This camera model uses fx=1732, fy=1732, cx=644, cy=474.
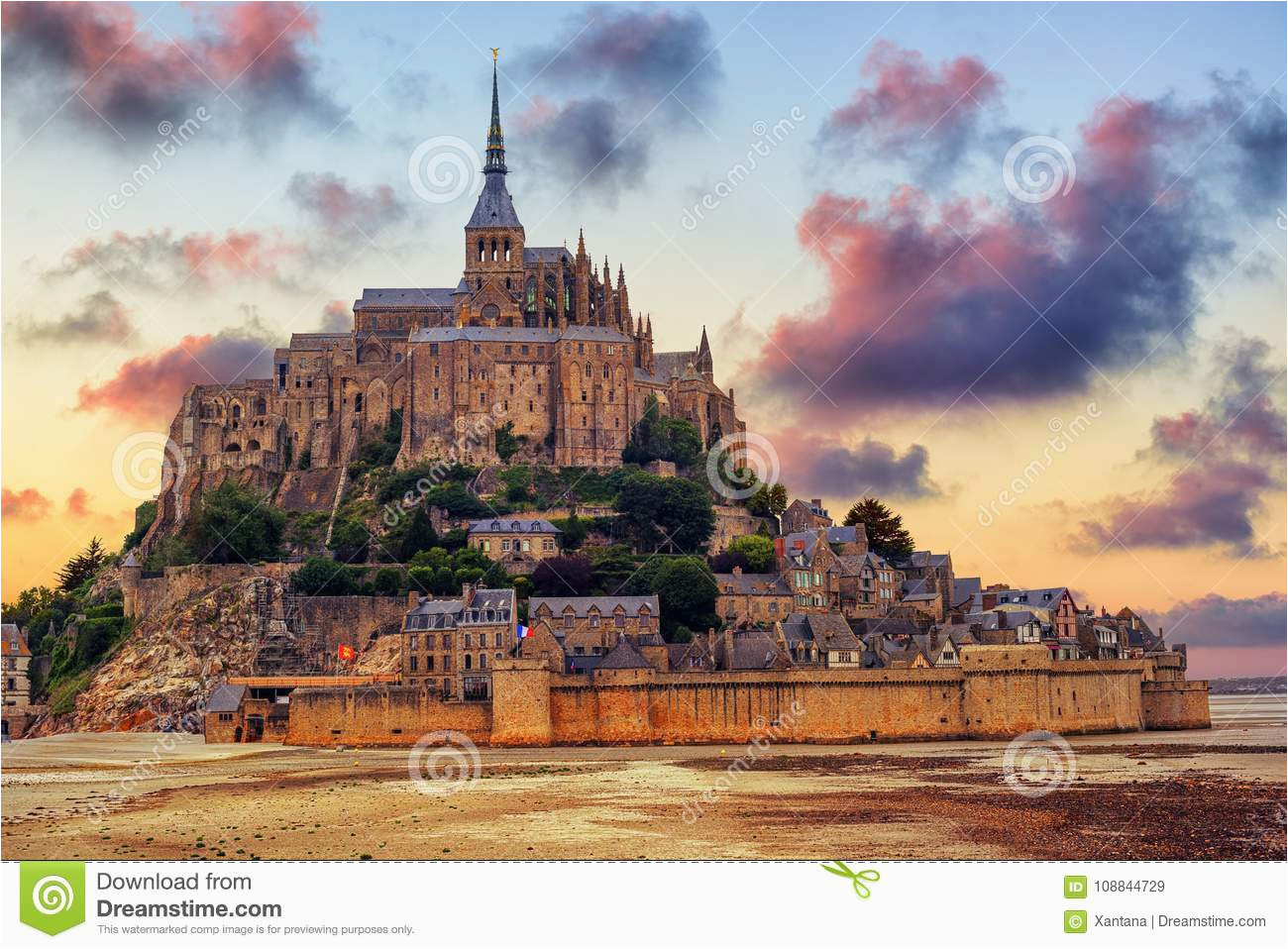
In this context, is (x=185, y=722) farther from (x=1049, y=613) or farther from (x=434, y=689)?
(x=1049, y=613)

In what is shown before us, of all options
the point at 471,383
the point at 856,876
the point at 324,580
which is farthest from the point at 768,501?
the point at 856,876

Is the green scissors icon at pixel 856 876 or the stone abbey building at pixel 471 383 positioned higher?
the stone abbey building at pixel 471 383

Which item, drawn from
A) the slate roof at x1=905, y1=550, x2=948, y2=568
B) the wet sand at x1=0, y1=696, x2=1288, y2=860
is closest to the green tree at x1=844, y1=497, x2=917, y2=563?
the slate roof at x1=905, y1=550, x2=948, y2=568

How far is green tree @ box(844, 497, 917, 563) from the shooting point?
10154 centimetres

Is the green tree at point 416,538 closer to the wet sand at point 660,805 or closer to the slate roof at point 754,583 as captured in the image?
the slate roof at point 754,583

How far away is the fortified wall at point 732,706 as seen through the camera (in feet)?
237

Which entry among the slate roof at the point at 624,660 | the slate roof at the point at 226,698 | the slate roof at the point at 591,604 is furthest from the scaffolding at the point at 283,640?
the slate roof at the point at 624,660

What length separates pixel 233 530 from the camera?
3767 inches

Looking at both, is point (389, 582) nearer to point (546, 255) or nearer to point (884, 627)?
point (884, 627)

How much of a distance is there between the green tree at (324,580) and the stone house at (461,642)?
11.6 metres

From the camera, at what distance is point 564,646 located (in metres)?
79.4

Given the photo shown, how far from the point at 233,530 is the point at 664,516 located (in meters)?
24.2

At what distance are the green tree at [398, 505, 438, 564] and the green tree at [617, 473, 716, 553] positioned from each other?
37.4 ft

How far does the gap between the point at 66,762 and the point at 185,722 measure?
58.1 feet
